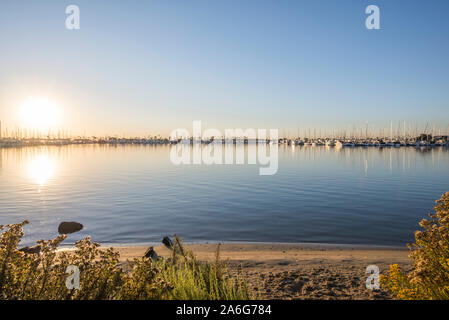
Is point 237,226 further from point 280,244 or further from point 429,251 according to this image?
point 429,251

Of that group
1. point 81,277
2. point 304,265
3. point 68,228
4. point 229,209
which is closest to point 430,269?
point 304,265

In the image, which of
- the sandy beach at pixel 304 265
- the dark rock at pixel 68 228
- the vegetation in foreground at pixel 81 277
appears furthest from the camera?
the dark rock at pixel 68 228

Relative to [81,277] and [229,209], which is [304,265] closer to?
[81,277]

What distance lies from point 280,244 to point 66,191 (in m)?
28.2

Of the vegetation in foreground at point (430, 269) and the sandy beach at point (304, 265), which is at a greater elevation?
the vegetation in foreground at point (430, 269)

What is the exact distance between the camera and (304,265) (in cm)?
1112

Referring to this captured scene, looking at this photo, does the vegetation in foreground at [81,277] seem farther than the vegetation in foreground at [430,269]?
No

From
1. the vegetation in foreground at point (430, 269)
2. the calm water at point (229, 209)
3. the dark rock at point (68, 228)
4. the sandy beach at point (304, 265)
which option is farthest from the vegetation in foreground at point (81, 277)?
the dark rock at point (68, 228)

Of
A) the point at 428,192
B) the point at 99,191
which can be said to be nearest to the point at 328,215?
the point at 428,192

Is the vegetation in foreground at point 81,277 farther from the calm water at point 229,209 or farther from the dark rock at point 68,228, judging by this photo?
the dark rock at point 68,228

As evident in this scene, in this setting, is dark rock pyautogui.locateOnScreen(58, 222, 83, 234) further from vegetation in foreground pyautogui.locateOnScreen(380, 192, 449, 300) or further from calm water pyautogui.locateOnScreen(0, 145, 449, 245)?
vegetation in foreground pyautogui.locateOnScreen(380, 192, 449, 300)

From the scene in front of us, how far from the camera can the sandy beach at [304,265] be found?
8.36m

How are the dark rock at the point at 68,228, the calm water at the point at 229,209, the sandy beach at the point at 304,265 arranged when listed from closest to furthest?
the sandy beach at the point at 304,265, the calm water at the point at 229,209, the dark rock at the point at 68,228

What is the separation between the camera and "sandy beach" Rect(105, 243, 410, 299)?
836 centimetres
